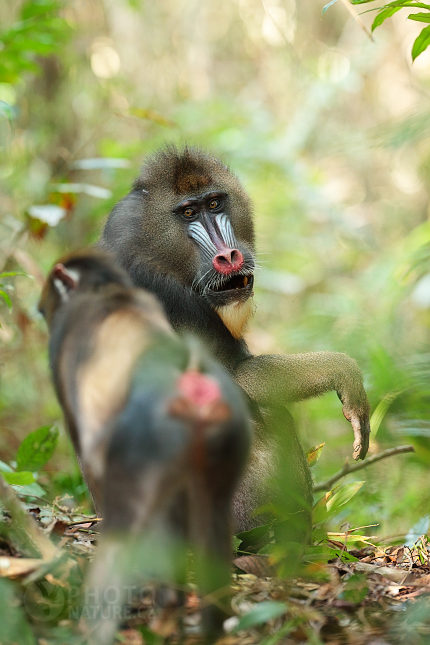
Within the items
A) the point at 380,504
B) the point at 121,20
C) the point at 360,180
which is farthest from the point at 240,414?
the point at 360,180

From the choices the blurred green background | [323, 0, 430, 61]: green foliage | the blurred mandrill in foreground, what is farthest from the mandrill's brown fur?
the blurred mandrill in foreground

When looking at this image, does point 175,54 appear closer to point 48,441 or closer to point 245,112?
point 245,112

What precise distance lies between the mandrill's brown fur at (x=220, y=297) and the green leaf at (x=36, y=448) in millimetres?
965

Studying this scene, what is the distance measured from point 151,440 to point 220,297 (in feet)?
6.89

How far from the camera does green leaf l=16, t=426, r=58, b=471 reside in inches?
151

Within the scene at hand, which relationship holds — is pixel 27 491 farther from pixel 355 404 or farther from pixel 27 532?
pixel 355 404

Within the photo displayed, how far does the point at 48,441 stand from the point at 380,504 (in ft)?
7.82

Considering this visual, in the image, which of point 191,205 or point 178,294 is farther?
point 191,205

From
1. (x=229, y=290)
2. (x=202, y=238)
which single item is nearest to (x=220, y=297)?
(x=229, y=290)

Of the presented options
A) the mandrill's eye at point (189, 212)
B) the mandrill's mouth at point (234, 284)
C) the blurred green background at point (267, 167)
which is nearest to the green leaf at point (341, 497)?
the blurred green background at point (267, 167)

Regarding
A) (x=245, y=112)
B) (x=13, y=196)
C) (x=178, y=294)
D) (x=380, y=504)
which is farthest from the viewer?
(x=245, y=112)

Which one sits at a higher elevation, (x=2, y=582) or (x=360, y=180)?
(x=360, y=180)

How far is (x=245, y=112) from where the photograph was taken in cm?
1084

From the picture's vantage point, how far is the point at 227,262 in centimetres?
377
